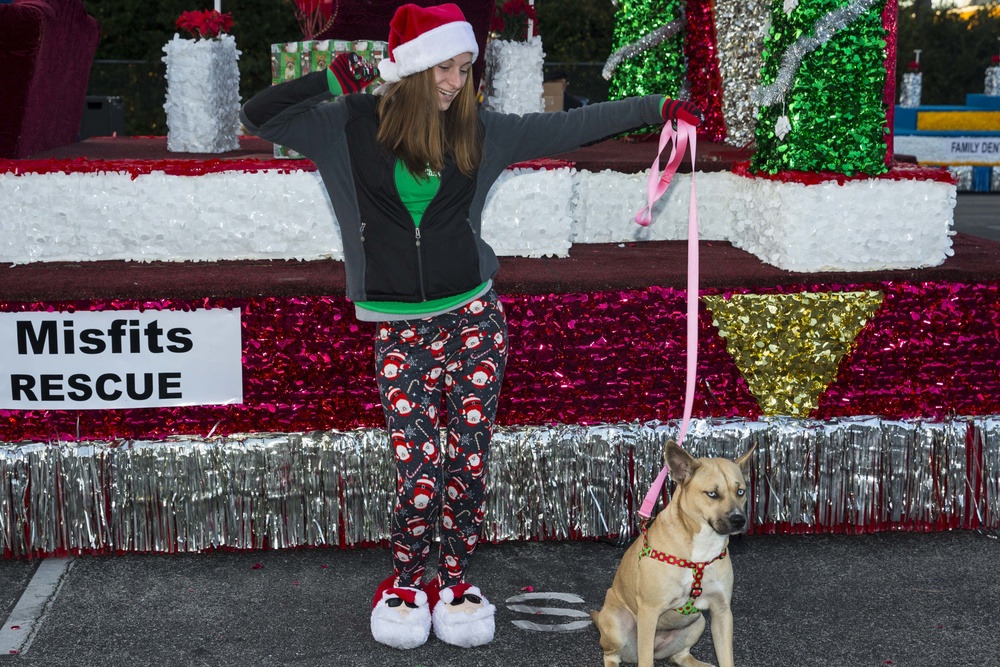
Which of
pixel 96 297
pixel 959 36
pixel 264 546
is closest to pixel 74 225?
pixel 96 297

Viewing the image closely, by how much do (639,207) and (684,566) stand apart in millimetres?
2442

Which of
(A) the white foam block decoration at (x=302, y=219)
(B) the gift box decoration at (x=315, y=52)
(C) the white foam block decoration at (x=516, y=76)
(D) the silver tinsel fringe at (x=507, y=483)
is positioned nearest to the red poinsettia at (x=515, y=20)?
(C) the white foam block decoration at (x=516, y=76)

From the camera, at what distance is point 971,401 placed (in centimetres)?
453

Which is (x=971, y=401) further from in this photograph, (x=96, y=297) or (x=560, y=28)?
(x=560, y=28)

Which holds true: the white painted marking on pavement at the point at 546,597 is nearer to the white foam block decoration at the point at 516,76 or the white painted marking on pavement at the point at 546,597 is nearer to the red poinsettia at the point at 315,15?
the white foam block decoration at the point at 516,76

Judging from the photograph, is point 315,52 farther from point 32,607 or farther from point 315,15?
point 32,607

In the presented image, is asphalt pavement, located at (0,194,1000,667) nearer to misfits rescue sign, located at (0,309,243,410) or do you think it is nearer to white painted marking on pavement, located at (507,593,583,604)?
white painted marking on pavement, located at (507,593,583,604)

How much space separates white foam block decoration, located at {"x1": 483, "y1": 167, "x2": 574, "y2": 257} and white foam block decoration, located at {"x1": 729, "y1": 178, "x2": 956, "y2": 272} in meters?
0.92

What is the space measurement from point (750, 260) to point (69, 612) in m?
3.05

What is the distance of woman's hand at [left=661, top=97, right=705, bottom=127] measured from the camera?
10.9ft

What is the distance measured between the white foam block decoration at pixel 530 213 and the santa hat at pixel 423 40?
1.46 m

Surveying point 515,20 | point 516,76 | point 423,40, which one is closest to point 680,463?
point 423,40

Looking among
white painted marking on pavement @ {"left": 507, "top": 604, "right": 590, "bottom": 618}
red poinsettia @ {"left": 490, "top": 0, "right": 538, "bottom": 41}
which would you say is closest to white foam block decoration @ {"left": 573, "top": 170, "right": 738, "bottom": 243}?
red poinsettia @ {"left": 490, "top": 0, "right": 538, "bottom": 41}

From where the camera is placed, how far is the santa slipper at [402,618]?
3.57 metres
